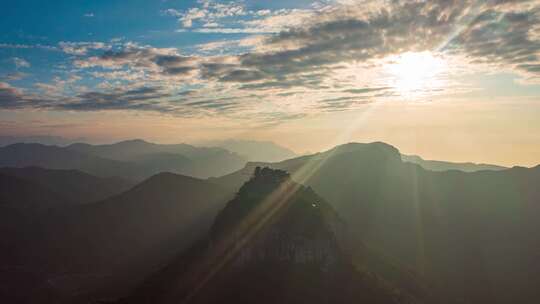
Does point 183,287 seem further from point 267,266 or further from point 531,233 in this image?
point 531,233

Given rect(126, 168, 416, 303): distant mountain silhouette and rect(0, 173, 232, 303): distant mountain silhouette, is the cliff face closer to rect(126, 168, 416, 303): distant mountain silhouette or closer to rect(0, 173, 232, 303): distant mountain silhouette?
rect(126, 168, 416, 303): distant mountain silhouette

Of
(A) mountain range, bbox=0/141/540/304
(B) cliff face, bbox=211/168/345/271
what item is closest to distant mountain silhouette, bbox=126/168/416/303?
(B) cliff face, bbox=211/168/345/271

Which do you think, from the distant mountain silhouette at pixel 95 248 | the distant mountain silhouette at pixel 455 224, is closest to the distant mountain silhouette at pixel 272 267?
the distant mountain silhouette at pixel 455 224

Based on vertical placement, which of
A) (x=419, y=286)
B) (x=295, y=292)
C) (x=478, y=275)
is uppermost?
(x=295, y=292)

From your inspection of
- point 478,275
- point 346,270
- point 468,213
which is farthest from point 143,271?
point 468,213

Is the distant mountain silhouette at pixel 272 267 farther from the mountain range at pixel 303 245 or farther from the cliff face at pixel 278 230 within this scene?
the mountain range at pixel 303 245

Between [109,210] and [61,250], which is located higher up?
[109,210]

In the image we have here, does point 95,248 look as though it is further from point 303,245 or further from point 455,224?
point 455,224

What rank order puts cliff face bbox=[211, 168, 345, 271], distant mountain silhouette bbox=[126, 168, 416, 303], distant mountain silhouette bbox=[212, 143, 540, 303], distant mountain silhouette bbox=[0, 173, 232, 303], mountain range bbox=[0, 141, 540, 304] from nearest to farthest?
distant mountain silhouette bbox=[126, 168, 416, 303]
mountain range bbox=[0, 141, 540, 304]
cliff face bbox=[211, 168, 345, 271]
distant mountain silhouette bbox=[212, 143, 540, 303]
distant mountain silhouette bbox=[0, 173, 232, 303]
